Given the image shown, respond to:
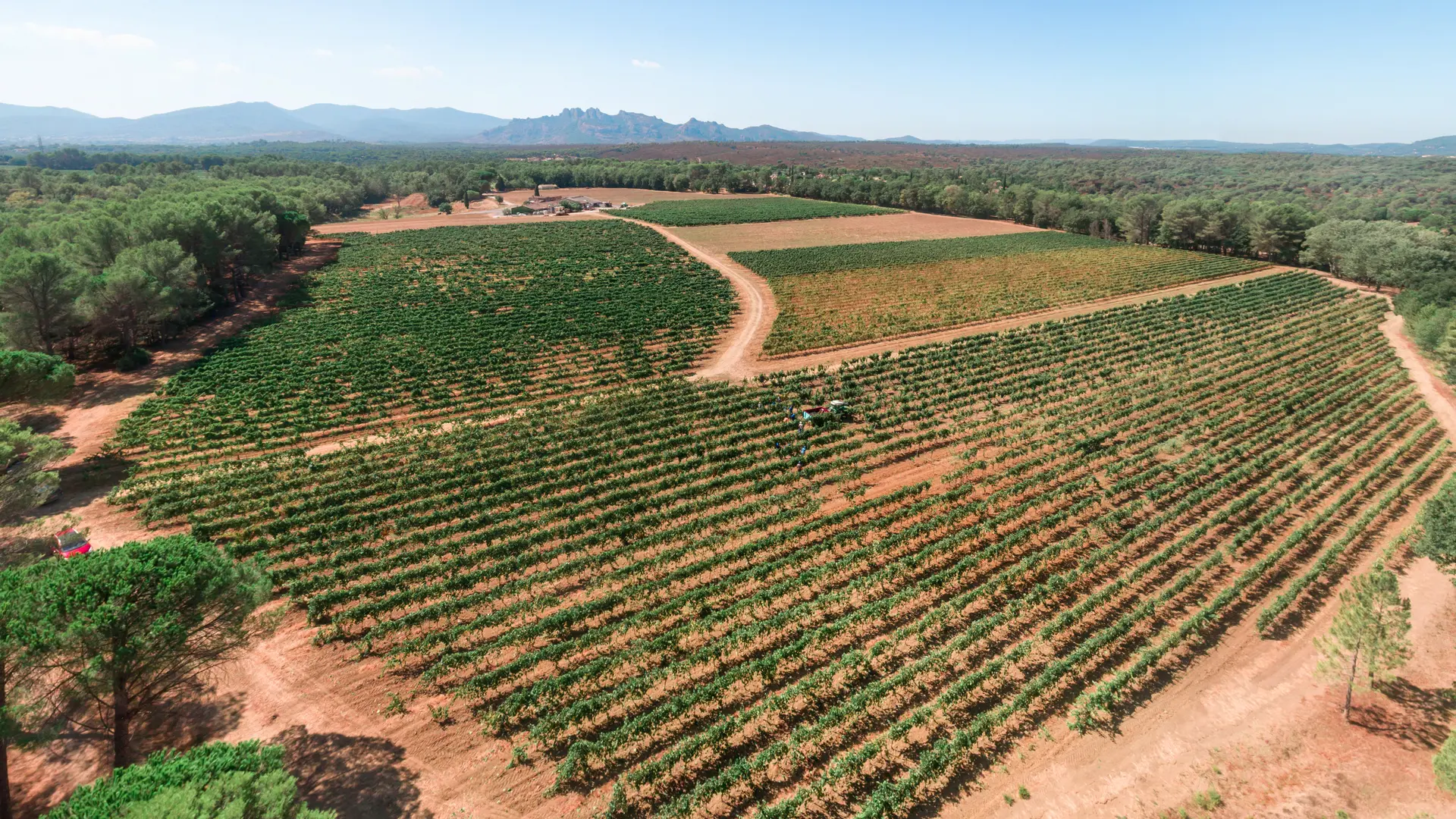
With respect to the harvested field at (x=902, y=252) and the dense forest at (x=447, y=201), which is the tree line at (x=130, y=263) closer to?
the dense forest at (x=447, y=201)

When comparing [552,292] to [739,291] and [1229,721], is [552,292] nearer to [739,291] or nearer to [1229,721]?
[739,291]

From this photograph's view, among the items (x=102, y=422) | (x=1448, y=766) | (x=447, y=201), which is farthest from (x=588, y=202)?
(x=1448, y=766)

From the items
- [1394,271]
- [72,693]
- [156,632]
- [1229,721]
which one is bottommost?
[1229,721]

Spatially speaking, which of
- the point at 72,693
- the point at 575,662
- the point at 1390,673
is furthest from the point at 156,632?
the point at 1390,673

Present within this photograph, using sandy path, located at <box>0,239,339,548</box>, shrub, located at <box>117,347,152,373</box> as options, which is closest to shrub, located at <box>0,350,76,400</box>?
sandy path, located at <box>0,239,339,548</box>

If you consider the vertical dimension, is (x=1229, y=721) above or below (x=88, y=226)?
below

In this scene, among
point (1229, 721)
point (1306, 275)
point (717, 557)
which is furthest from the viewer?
point (1306, 275)

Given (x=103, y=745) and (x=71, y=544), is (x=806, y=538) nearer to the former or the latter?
(x=103, y=745)

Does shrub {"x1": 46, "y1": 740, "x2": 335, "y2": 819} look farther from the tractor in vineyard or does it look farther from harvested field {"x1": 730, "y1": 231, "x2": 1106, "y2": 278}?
harvested field {"x1": 730, "y1": 231, "x2": 1106, "y2": 278}
